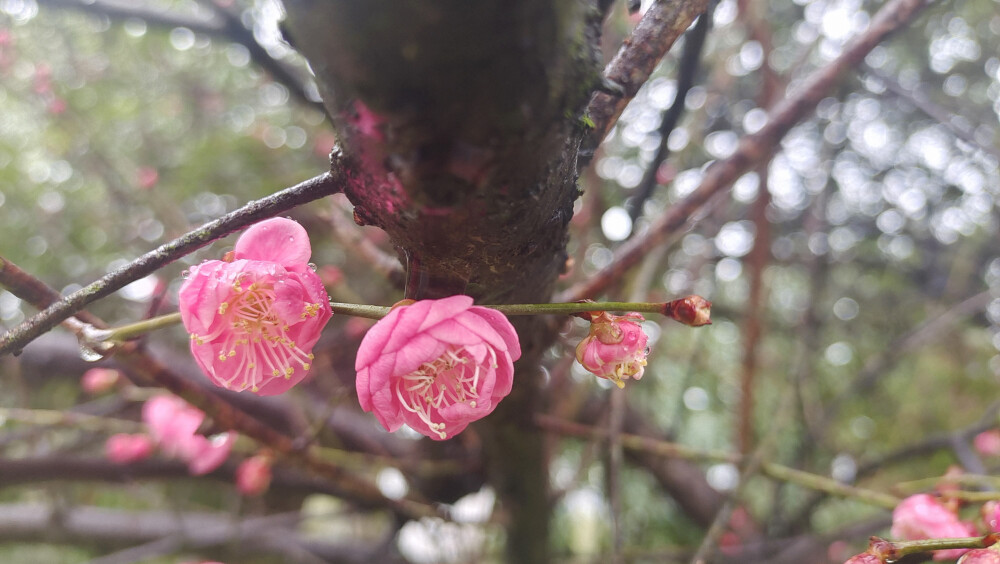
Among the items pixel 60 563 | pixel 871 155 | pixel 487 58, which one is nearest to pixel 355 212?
pixel 487 58

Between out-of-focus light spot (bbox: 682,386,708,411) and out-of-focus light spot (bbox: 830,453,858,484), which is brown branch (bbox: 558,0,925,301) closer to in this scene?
out-of-focus light spot (bbox: 830,453,858,484)

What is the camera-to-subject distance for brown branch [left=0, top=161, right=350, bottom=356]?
0.39m

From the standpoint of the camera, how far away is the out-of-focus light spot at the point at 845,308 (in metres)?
2.51

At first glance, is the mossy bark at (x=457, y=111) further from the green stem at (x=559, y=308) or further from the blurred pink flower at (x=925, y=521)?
the blurred pink flower at (x=925, y=521)

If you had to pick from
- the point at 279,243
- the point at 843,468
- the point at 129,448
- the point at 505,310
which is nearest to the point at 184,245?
the point at 279,243

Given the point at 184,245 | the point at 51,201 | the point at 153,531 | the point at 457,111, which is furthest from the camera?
the point at 51,201

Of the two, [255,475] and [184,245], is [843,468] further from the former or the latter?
[184,245]

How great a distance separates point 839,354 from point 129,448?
8.86 feet

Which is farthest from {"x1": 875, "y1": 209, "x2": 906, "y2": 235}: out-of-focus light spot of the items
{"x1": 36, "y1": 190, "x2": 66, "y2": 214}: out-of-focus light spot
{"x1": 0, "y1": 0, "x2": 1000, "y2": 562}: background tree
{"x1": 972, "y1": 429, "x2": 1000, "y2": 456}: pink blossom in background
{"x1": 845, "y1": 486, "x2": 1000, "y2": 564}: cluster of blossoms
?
{"x1": 36, "y1": 190, "x2": 66, "y2": 214}: out-of-focus light spot

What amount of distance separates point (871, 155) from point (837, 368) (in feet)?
2.92

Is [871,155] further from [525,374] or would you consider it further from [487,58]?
[487,58]

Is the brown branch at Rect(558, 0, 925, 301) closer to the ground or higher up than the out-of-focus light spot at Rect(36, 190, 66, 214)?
higher up

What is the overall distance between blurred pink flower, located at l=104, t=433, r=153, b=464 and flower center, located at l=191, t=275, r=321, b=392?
1298mm

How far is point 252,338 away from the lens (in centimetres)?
54
